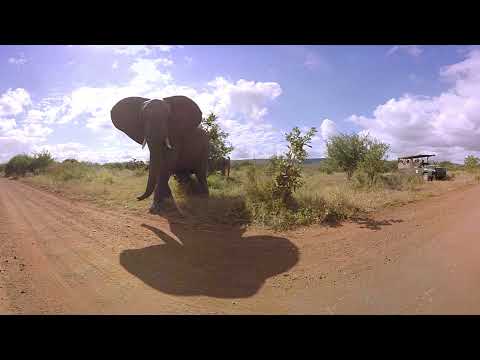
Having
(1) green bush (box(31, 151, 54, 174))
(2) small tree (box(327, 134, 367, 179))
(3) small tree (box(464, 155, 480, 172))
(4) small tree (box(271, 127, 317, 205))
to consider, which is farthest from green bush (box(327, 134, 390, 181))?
(1) green bush (box(31, 151, 54, 174))

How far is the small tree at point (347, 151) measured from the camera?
606 inches

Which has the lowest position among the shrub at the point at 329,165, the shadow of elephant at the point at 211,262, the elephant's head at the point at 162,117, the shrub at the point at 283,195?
the shadow of elephant at the point at 211,262

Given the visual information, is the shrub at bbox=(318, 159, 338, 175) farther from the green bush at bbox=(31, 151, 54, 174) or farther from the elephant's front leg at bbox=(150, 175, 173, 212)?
the green bush at bbox=(31, 151, 54, 174)

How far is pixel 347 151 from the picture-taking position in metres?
15.7

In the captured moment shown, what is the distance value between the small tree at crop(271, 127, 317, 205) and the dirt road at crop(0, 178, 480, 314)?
1842mm

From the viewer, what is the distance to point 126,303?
117 inches

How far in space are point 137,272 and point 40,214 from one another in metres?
→ 5.39

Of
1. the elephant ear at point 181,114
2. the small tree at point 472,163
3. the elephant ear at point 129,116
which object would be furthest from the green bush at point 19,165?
the small tree at point 472,163

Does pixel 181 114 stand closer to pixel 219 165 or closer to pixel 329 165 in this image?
pixel 219 165

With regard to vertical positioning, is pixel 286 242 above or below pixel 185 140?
below

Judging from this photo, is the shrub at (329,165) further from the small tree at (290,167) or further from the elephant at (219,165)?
the small tree at (290,167)

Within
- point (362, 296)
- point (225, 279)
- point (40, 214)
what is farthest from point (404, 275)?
point (40, 214)

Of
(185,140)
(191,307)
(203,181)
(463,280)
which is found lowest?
(191,307)
